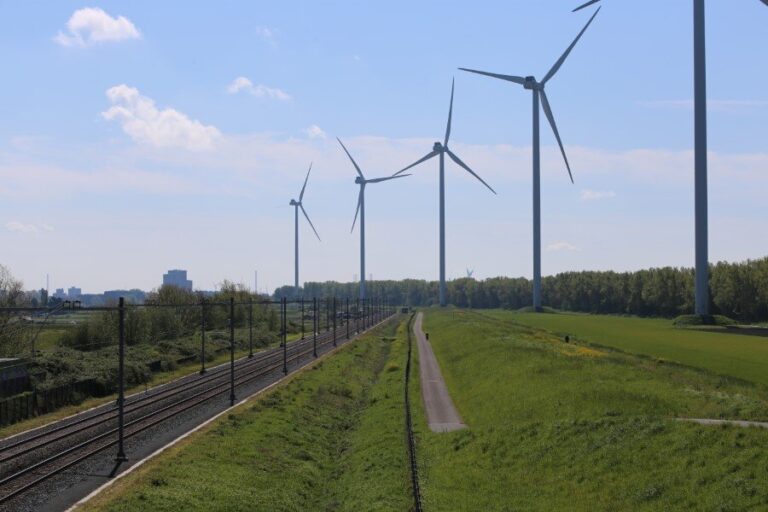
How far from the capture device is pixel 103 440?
3819 centimetres

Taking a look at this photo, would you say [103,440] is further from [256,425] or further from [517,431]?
[517,431]

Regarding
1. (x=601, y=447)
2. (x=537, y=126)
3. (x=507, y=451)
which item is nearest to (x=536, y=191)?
(x=537, y=126)

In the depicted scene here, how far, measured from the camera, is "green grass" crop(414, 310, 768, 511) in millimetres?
27453

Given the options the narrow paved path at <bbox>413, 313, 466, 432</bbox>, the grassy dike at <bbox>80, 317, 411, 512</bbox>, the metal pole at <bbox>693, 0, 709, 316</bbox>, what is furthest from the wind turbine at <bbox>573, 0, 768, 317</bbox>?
the grassy dike at <bbox>80, 317, 411, 512</bbox>

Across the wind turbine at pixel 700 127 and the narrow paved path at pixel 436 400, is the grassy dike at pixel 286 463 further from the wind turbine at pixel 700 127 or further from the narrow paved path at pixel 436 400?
the wind turbine at pixel 700 127

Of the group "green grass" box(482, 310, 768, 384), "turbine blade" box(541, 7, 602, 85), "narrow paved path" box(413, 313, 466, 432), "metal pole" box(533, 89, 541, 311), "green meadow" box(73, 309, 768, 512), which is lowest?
"narrow paved path" box(413, 313, 466, 432)

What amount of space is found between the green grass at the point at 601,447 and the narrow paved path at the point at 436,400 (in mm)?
1068

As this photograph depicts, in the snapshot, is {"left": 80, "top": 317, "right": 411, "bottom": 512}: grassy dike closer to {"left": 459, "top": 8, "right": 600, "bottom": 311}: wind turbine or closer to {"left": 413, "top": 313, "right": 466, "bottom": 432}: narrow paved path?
{"left": 413, "top": 313, "right": 466, "bottom": 432}: narrow paved path

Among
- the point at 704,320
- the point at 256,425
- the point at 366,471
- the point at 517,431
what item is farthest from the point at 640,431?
the point at 704,320

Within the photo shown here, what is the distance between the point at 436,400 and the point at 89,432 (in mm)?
28167

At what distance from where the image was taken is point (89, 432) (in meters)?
40.6

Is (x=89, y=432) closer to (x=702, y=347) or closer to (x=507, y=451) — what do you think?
(x=507, y=451)

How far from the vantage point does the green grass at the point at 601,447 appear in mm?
27453

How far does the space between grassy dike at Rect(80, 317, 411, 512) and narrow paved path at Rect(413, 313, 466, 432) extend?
2.43 meters
